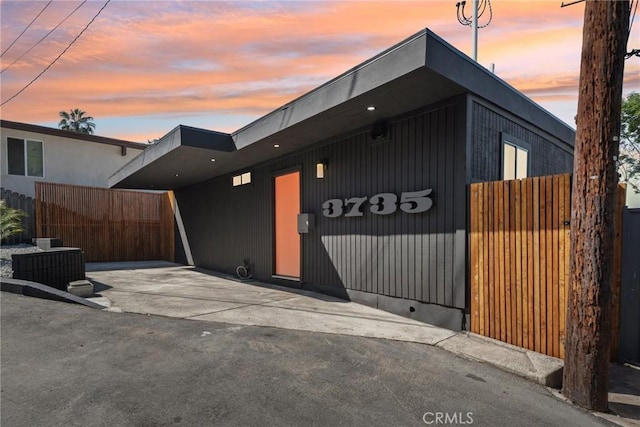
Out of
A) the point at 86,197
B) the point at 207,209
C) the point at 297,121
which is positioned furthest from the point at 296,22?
the point at 86,197

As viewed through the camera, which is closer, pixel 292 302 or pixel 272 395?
pixel 272 395

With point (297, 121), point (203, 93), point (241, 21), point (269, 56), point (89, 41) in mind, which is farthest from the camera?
point (203, 93)

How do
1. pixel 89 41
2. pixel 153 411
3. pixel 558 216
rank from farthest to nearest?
pixel 89 41, pixel 558 216, pixel 153 411

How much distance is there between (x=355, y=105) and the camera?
5.47 meters

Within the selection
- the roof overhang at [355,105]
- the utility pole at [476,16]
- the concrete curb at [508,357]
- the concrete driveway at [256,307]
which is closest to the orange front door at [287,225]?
the concrete driveway at [256,307]

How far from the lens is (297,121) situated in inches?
248

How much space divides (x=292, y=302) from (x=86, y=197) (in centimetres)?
1190

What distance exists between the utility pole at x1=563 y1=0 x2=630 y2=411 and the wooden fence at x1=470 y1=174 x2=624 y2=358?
0.90m

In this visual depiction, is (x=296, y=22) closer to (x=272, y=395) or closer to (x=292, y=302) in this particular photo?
(x=292, y=302)

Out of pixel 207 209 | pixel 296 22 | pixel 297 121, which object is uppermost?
pixel 296 22

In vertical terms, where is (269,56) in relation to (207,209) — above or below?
above

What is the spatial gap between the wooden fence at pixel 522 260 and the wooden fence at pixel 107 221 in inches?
544

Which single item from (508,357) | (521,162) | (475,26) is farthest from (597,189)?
(475,26)

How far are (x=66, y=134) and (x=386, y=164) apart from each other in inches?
613
